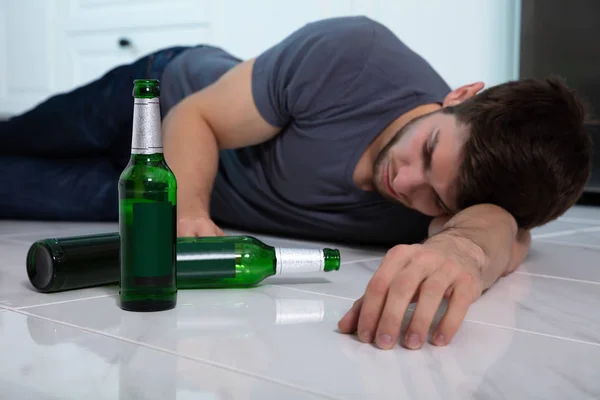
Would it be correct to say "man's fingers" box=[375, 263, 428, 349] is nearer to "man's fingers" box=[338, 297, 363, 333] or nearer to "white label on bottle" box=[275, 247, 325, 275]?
"man's fingers" box=[338, 297, 363, 333]

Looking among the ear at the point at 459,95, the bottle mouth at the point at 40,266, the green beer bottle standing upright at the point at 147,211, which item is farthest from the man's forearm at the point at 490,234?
the bottle mouth at the point at 40,266

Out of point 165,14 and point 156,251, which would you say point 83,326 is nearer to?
point 156,251

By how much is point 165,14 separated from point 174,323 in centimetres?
347

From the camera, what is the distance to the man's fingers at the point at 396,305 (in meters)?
0.89

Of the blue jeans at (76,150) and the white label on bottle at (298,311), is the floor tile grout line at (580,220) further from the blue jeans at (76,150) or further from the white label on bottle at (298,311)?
the white label on bottle at (298,311)

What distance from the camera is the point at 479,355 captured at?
872 mm

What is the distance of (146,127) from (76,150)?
1.43 metres

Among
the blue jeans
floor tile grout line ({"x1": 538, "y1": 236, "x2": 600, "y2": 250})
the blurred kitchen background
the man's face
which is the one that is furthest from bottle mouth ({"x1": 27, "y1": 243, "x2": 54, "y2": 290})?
the blurred kitchen background

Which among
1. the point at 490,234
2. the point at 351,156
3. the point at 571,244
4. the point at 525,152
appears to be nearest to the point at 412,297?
the point at 490,234

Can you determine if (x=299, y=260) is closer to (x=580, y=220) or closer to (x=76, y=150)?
(x=76, y=150)

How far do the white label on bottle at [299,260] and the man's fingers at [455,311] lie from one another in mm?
268

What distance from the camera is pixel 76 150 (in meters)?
2.28

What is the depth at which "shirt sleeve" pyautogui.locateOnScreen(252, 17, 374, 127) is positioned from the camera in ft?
5.64

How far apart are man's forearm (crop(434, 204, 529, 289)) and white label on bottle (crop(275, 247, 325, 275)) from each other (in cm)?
20
